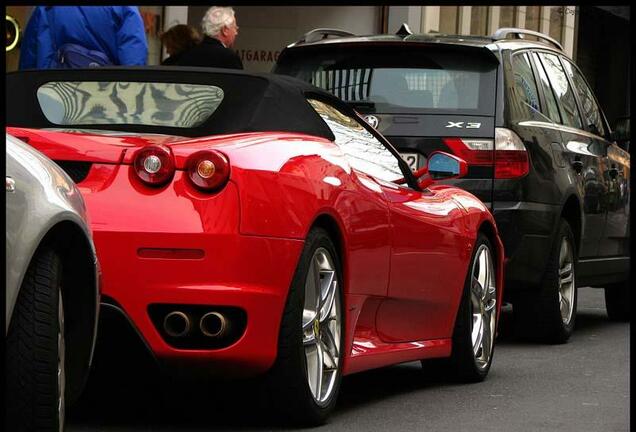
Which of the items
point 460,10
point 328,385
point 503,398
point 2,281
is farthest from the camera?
point 460,10

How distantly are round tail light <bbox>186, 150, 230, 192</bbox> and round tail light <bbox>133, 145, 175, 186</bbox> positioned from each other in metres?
0.07

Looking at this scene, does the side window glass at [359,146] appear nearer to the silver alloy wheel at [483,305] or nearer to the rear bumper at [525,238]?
the silver alloy wheel at [483,305]

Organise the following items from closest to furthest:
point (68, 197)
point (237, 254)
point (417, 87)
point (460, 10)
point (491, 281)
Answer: point (68, 197) → point (237, 254) → point (491, 281) → point (417, 87) → point (460, 10)

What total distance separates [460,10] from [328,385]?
966 inches

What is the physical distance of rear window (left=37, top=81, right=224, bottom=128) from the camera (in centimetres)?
656

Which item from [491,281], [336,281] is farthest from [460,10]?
[336,281]

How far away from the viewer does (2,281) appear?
4.34m

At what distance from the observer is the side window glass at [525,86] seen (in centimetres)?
997

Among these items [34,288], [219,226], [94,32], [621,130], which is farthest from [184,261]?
[621,130]

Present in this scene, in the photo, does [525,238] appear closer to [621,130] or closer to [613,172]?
[613,172]

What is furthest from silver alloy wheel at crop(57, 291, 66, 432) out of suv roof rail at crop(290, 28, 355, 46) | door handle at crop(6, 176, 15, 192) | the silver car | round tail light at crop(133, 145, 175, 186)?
suv roof rail at crop(290, 28, 355, 46)

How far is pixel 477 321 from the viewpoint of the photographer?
8.18 m

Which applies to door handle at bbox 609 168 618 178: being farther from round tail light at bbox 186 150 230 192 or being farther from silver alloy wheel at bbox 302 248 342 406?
round tail light at bbox 186 150 230 192

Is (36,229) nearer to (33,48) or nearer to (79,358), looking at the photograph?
(79,358)
